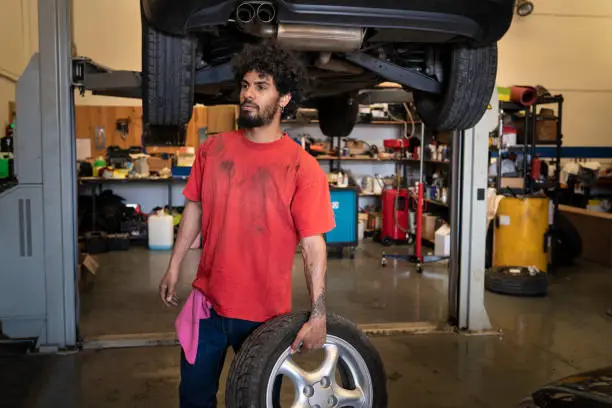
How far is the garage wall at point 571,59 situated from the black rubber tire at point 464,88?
274 inches

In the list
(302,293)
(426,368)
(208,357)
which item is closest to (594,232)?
(302,293)

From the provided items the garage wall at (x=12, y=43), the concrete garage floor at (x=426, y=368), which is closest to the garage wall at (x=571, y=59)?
the concrete garage floor at (x=426, y=368)

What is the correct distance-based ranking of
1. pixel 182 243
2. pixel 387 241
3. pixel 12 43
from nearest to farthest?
pixel 182 243, pixel 12 43, pixel 387 241

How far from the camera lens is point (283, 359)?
1.88 metres

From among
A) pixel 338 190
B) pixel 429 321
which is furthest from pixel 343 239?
pixel 429 321

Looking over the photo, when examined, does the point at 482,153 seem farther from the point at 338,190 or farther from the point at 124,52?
the point at 124,52

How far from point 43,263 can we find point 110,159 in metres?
4.94

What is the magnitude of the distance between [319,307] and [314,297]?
0.12ft

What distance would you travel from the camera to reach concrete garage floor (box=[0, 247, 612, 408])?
3.06 m

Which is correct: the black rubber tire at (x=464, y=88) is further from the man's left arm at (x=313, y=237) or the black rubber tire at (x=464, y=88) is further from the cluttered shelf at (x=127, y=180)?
the cluttered shelf at (x=127, y=180)

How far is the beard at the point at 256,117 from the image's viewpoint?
196cm

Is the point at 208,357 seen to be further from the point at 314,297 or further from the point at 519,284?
the point at 519,284

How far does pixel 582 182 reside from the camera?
7895 mm

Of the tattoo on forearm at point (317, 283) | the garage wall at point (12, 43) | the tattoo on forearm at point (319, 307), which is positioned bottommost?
the tattoo on forearm at point (319, 307)
